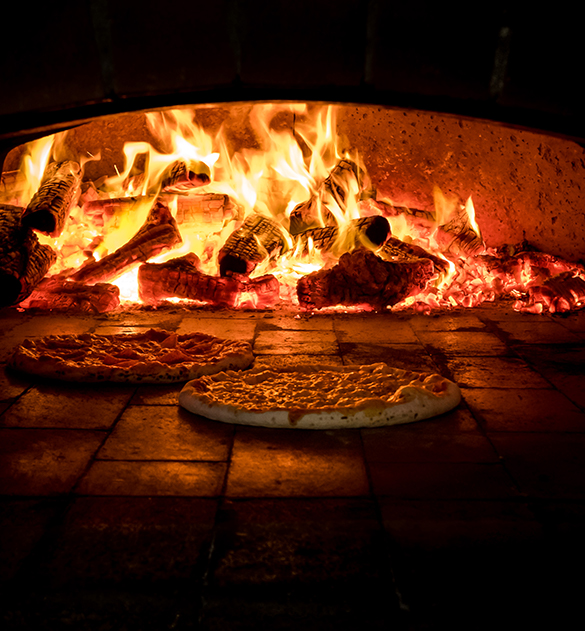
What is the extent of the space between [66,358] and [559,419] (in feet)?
7.68

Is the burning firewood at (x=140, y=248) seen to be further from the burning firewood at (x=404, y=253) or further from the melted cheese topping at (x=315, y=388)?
the melted cheese topping at (x=315, y=388)

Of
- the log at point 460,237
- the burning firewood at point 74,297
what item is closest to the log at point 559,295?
the log at point 460,237

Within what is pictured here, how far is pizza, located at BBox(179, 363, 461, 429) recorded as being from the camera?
8.56 feet

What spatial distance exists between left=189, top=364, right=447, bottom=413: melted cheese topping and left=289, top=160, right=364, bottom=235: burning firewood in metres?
2.38

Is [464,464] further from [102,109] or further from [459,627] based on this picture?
[102,109]

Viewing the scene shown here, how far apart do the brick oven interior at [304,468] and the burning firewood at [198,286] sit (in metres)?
0.71

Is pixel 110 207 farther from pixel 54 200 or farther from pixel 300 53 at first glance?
pixel 300 53

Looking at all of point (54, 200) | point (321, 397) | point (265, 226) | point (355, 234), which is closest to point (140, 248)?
point (54, 200)

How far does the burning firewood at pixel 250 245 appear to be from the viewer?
475 cm

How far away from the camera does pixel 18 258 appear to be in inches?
178

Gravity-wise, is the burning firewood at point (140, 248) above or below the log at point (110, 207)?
below

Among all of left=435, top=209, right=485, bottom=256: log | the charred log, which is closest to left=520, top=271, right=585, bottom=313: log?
the charred log

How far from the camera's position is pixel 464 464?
7.59ft

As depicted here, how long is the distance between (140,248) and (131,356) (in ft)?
6.21
